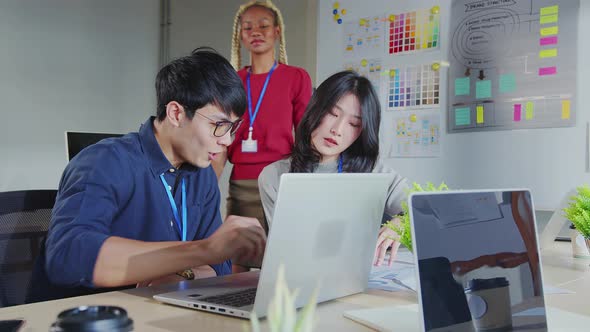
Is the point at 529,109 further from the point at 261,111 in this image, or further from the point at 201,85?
the point at 201,85

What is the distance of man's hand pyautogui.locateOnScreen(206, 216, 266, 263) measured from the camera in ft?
3.67

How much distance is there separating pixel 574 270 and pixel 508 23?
4.80 ft

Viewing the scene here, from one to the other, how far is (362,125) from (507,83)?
3.08 ft

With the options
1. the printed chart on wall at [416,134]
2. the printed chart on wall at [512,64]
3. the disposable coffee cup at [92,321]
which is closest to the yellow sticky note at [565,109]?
the printed chart on wall at [512,64]

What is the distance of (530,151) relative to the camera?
2562 mm

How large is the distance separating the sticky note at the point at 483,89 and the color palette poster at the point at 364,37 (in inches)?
23.3

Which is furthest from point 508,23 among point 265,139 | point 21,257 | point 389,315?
point 21,257

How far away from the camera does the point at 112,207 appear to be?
1.28 meters

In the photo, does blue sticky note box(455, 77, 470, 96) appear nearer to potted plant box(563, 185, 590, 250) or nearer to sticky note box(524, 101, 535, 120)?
sticky note box(524, 101, 535, 120)

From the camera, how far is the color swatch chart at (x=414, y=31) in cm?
289

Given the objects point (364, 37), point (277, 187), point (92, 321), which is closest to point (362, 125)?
point (277, 187)

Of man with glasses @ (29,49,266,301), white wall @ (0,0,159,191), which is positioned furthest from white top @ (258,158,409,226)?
white wall @ (0,0,159,191)

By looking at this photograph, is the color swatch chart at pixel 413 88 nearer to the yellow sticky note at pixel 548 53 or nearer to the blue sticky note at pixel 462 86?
the blue sticky note at pixel 462 86

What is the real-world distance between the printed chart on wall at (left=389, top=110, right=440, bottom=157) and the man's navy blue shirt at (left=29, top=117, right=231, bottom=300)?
154cm
